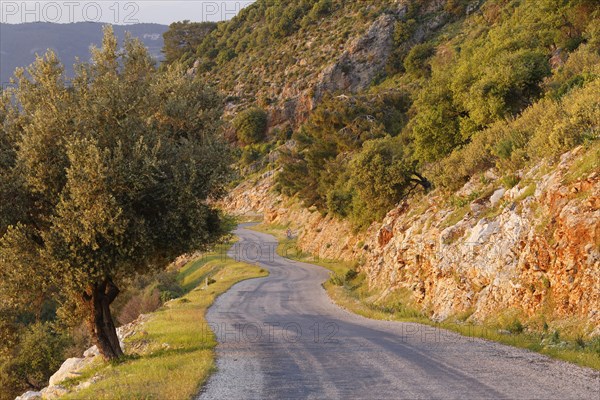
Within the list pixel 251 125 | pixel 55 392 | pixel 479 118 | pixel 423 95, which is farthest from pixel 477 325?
pixel 251 125

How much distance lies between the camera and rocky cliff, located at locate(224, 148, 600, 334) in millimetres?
17094

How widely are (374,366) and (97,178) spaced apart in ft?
31.1

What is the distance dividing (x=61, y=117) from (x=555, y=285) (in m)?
17.3

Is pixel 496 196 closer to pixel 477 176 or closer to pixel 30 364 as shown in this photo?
pixel 477 176

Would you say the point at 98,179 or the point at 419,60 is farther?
the point at 419,60

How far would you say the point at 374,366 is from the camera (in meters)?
13.6

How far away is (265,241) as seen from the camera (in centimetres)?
7381

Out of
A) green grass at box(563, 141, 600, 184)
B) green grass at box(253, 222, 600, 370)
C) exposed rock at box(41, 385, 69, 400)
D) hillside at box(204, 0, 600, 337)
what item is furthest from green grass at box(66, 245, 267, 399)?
green grass at box(563, 141, 600, 184)

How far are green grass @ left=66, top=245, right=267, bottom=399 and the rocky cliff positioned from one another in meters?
6.77

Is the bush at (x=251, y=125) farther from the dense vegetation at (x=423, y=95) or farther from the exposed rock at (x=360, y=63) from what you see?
the exposed rock at (x=360, y=63)

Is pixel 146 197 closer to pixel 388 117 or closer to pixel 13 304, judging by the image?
pixel 13 304

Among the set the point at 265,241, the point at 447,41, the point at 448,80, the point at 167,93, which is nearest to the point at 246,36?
the point at 447,41

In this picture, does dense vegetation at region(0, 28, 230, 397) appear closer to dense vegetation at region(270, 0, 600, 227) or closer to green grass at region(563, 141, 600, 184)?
green grass at region(563, 141, 600, 184)

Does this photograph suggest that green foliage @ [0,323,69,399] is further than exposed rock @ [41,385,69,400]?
Yes
